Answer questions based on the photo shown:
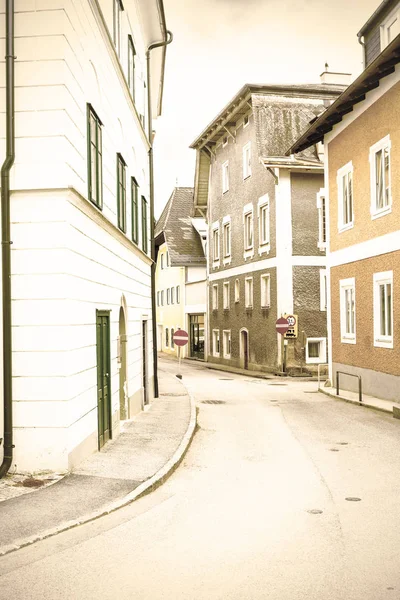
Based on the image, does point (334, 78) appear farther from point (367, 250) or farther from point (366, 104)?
point (367, 250)

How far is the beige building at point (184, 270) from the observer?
1832 inches

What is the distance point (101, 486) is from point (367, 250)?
1271 cm

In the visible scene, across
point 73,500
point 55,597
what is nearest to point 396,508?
point 73,500

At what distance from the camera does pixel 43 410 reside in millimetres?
9242

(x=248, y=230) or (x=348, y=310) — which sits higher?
(x=248, y=230)

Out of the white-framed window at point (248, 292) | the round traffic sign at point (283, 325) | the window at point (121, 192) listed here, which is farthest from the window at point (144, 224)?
the white-framed window at point (248, 292)

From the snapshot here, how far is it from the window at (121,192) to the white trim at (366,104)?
7.12 metres

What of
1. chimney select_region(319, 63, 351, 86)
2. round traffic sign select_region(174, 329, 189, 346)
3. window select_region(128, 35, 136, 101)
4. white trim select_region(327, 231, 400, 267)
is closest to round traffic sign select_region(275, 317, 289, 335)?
round traffic sign select_region(174, 329, 189, 346)

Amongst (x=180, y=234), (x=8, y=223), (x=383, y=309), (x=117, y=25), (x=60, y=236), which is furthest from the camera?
(x=180, y=234)

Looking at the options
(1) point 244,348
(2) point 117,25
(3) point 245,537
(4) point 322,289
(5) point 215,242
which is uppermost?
(2) point 117,25

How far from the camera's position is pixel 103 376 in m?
12.0

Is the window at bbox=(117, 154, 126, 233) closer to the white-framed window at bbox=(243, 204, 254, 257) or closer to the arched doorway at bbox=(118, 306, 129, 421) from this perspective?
the arched doorway at bbox=(118, 306, 129, 421)

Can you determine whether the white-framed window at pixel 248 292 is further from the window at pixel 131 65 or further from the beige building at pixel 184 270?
the window at pixel 131 65

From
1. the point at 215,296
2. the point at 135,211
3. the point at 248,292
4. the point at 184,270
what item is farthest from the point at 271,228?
the point at 135,211
